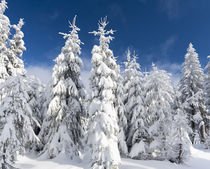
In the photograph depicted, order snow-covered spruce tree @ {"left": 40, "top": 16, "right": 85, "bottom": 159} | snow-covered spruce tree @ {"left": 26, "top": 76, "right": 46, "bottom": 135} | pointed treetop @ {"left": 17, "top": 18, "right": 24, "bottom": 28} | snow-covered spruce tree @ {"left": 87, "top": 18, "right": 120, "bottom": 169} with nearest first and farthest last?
snow-covered spruce tree @ {"left": 87, "top": 18, "right": 120, "bottom": 169} < snow-covered spruce tree @ {"left": 40, "top": 16, "right": 85, "bottom": 159} < snow-covered spruce tree @ {"left": 26, "top": 76, "right": 46, "bottom": 135} < pointed treetop @ {"left": 17, "top": 18, "right": 24, "bottom": 28}

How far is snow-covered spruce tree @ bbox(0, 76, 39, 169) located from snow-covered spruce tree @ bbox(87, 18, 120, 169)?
19.3ft

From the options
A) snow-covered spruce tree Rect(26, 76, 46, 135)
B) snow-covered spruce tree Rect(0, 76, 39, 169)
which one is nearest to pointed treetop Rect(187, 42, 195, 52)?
snow-covered spruce tree Rect(26, 76, 46, 135)

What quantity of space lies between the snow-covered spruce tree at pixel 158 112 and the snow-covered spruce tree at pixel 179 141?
0.71 meters

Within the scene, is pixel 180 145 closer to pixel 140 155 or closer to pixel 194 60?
pixel 140 155

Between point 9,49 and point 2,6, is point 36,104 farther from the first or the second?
point 2,6

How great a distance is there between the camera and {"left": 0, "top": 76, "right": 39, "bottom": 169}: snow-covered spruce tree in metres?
8.45

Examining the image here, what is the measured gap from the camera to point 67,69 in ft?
58.0

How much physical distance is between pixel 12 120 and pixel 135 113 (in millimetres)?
12745

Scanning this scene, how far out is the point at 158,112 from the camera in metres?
19.6

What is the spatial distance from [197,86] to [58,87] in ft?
79.5

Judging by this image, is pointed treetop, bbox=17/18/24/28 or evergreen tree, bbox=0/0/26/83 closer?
evergreen tree, bbox=0/0/26/83

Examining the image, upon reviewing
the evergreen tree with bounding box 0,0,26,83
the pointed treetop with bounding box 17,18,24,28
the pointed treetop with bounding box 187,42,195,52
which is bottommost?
the evergreen tree with bounding box 0,0,26,83

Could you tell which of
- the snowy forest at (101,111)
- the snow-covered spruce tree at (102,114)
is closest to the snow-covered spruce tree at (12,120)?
the snowy forest at (101,111)

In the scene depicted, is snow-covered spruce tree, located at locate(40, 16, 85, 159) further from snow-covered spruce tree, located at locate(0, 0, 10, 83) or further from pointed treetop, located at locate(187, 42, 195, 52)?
pointed treetop, located at locate(187, 42, 195, 52)
